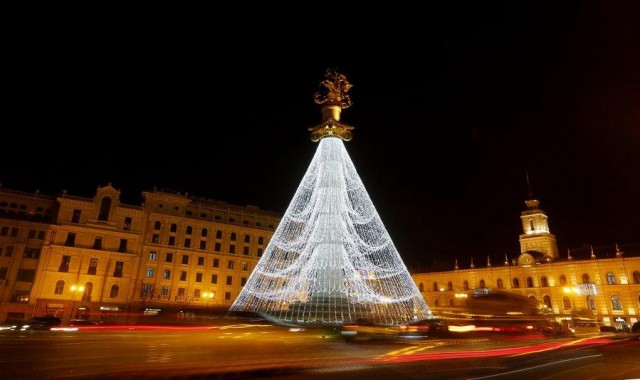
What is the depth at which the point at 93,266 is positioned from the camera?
4475 cm

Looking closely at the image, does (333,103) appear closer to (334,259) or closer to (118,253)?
(334,259)

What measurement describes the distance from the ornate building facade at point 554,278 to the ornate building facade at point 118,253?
30974 mm

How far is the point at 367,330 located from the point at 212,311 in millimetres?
30483

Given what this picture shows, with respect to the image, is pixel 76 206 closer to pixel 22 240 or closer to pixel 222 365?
pixel 22 240

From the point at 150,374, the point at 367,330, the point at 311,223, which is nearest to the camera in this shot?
the point at 150,374

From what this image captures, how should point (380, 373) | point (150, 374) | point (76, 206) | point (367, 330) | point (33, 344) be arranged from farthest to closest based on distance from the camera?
point (76, 206), point (367, 330), point (33, 344), point (380, 373), point (150, 374)

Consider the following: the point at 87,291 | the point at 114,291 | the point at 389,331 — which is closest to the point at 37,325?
the point at 87,291

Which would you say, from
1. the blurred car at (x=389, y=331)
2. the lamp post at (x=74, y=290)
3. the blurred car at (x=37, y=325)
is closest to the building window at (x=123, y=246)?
the lamp post at (x=74, y=290)

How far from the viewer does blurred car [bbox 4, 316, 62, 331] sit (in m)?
26.0

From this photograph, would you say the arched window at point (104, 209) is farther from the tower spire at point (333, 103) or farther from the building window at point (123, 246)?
the tower spire at point (333, 103)

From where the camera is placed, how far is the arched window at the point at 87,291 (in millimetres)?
42981

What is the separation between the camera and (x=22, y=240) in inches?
1670

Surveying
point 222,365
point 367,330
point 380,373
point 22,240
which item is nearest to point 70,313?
point 22,240

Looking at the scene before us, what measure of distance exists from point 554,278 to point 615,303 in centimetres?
779
